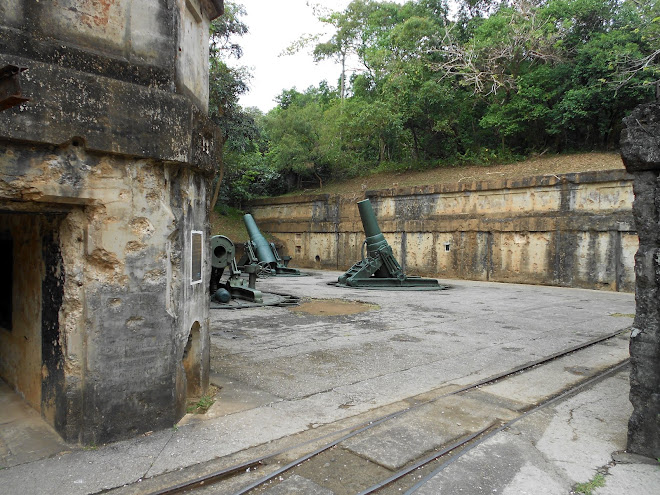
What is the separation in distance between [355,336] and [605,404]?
11.8 feet

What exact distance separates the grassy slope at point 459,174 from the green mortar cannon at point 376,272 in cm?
634

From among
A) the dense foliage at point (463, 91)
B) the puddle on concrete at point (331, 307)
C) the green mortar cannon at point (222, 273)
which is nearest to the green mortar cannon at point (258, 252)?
the dense foliage at point (463, 91)

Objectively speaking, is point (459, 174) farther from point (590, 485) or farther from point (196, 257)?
point (590, 485)

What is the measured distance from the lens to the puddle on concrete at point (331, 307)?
31.6 ft

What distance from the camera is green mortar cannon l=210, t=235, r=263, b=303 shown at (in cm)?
984

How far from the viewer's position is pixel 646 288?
3.30 metres

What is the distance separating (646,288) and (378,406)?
2.31 metres

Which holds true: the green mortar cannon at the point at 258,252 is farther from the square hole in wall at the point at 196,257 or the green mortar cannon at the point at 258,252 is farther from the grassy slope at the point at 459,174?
the square hole in wall at the point at 196,257

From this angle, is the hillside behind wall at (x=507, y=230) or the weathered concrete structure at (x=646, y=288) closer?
the weathered concrete structure at (x=646, y=288)

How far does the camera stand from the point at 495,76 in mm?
21781

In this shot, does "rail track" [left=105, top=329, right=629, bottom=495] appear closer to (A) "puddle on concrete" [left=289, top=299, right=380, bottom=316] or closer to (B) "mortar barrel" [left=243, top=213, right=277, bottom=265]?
(A) "puddle on concrete" [left=289, top=299, right=380, bottom=316]

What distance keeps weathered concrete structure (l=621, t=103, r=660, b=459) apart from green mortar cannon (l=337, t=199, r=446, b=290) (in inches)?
439

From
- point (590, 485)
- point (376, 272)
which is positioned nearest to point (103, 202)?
point (590, 485)

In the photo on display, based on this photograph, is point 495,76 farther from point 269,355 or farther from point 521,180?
point 269,355
